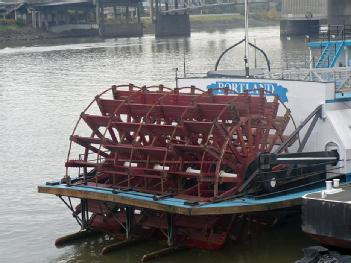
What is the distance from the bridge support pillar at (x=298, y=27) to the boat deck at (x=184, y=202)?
62.7 metres

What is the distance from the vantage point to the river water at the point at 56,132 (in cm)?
1384

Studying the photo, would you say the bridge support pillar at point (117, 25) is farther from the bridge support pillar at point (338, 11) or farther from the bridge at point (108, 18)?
the bridge support pillar at point (338, 11)

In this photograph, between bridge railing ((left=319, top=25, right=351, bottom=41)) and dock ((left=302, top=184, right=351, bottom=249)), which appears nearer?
dock ((left=302, top=184, right=351, bottom=249))

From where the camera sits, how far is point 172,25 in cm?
8894

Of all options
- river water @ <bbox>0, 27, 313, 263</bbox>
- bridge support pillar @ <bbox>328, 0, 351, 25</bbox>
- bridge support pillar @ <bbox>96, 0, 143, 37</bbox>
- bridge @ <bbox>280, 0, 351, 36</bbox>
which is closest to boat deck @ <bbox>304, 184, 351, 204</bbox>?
river water @ <bbox>0, 27, 313, 263</bbox>

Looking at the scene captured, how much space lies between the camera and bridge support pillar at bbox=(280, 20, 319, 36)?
7561 cm

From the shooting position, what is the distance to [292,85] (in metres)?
15.0

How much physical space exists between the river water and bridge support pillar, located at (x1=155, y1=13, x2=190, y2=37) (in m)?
24.0

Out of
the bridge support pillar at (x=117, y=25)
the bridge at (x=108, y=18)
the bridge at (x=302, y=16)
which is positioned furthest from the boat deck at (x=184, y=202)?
the bridge support pillar at (x=117, y=25)

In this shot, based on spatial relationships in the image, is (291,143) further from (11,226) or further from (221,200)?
(11,226)

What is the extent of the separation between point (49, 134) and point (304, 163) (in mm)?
13636

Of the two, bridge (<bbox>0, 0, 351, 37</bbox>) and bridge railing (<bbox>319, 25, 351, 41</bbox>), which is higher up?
bridge railing (<bbox>319, 25, 351, 41</bbox>)

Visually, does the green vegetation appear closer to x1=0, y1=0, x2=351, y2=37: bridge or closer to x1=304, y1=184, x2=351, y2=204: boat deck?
x1=0, y1=0, x2=351, y2=37: bridge

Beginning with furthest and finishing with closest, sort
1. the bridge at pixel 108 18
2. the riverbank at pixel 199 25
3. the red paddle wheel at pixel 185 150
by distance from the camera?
the riverbank at pixel 199 25 < the bridge at pixel 108 18 < the red paddle wheel at pixel 185 150
